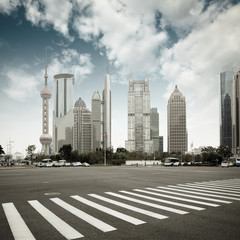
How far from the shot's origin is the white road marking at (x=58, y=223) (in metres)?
5.46

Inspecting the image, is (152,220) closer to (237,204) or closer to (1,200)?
(237,204)

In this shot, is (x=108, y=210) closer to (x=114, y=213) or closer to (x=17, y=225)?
(x=114, y=213)

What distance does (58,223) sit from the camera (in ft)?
20.8

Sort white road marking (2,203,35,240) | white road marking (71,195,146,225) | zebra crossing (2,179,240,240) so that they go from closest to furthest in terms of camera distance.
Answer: white road marking (2,203,35,240) → zebra crossing (2,179,240,240) → white road marking (71,195,146,225)

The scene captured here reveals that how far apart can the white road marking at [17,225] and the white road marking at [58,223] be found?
25.8 inches

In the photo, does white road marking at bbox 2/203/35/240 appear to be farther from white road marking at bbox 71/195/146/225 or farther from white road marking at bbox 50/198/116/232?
white road marking at bbox 71/195/146/225

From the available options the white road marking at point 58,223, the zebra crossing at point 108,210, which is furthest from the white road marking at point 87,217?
the white road marking at point 58,223

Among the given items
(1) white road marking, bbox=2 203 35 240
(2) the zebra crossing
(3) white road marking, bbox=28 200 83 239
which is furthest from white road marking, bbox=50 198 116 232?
(1) white road marking, bbox=2 203 35 240

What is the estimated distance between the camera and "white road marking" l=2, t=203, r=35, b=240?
5.40 meters

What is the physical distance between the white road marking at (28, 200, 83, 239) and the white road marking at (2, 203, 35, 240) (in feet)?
2.15

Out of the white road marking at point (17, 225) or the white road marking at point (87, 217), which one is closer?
the white road marking at point (17, 225)

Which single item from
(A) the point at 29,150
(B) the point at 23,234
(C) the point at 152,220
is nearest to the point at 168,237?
(C) the point at 152,220

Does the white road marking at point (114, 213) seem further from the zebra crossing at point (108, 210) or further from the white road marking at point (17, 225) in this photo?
the white road marking at point (17, 225)

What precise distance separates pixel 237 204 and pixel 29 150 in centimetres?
10124
